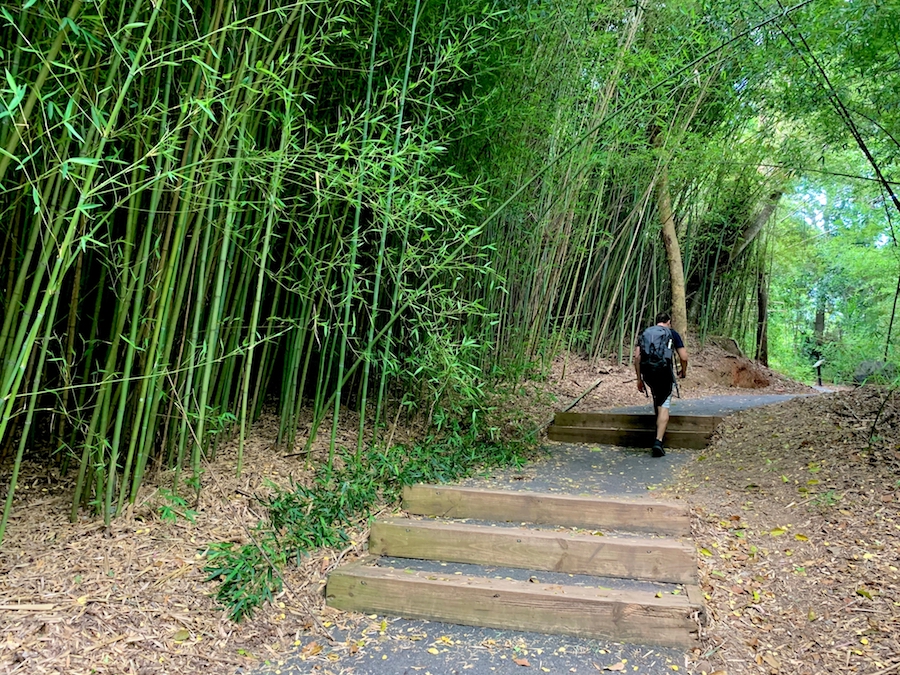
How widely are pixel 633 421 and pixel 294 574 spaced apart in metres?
3.11

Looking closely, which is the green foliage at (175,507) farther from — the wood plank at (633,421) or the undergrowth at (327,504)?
the wood plank at (633,421)

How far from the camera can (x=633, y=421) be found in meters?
4.59

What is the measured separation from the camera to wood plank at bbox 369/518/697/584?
229cm

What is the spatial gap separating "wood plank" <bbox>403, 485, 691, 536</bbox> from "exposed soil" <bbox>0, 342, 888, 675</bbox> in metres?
0.18

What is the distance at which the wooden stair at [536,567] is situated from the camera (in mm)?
2031

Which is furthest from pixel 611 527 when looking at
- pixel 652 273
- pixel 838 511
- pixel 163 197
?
pixel 652 273

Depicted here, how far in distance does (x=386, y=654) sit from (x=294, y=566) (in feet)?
1.72

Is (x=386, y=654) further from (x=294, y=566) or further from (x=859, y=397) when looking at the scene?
(x=859, y=397)

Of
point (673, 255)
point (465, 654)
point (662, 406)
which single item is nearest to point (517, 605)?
point (465, 654)

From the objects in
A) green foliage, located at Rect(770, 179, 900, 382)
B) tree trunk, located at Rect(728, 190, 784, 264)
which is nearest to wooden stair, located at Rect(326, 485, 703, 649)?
green foliage, located at Rect(770, 179, 900, 382)

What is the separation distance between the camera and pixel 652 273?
736cm

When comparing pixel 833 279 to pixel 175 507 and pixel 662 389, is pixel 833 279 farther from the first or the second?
pixel 175 507

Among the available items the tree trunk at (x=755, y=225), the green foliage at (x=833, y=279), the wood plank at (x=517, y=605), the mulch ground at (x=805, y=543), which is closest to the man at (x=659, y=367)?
the mulch ground at (x=805, y=543)

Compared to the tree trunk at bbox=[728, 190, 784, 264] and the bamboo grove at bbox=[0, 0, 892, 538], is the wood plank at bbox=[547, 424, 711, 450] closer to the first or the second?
the bamboo grove at bbox=[0, 0, 892, 538]
